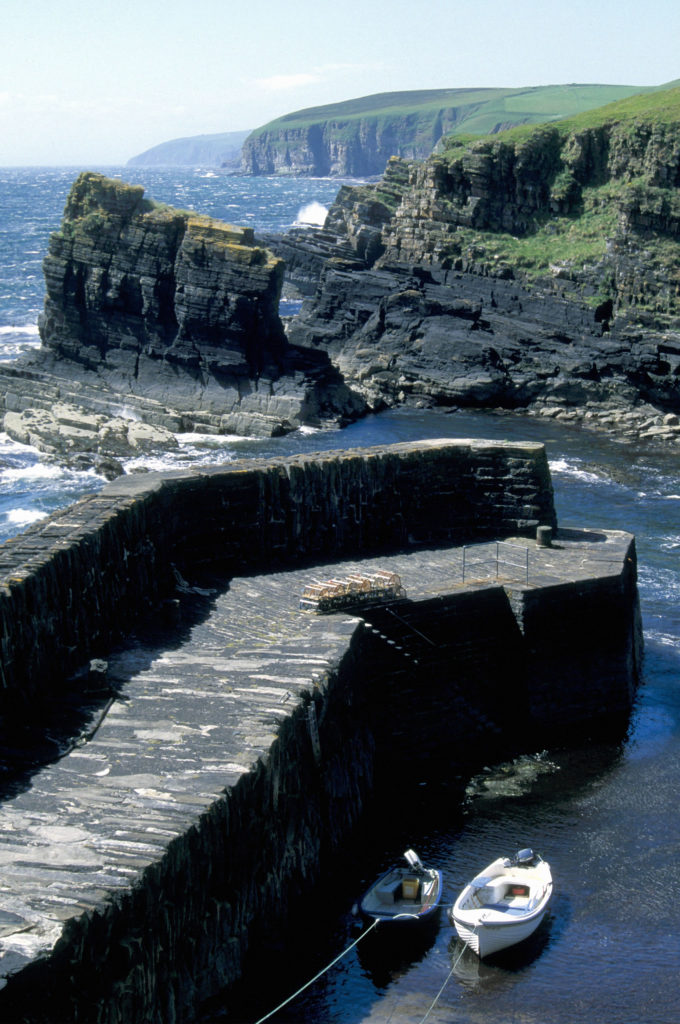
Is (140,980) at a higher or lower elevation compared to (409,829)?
higher

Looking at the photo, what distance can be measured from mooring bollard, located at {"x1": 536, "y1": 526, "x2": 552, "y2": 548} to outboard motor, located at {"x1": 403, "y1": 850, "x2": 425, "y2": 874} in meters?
9.09

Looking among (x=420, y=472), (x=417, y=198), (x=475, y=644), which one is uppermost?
(x=417, y=198)

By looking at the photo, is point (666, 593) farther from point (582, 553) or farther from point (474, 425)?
point (474, 425)

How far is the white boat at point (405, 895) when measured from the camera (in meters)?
18.0

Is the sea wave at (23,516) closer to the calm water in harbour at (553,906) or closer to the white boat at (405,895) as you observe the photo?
the calm water in harbour at (553,906)

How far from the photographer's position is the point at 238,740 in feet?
54.5

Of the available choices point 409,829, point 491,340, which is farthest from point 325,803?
point 491,340

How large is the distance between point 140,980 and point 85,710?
17.1ft

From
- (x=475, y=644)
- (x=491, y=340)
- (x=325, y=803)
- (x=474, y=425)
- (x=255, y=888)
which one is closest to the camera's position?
(x=255, y=888)

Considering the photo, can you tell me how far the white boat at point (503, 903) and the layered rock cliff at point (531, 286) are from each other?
3956cm

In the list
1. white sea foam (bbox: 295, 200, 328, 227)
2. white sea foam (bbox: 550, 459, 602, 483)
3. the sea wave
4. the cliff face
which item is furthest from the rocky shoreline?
white sea foam (bbox: 295, 200, 328, 227)

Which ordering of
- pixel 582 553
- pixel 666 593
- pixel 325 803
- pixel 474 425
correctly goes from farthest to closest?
pixel 474 425, pixel 666 593, pixel 582 553, pixel 325 803

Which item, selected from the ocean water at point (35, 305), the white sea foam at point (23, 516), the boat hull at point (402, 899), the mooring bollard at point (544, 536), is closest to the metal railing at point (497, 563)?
the mooring bollard at point (544, 536)

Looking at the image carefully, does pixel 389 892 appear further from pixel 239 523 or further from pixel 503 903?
pixel 239 523
